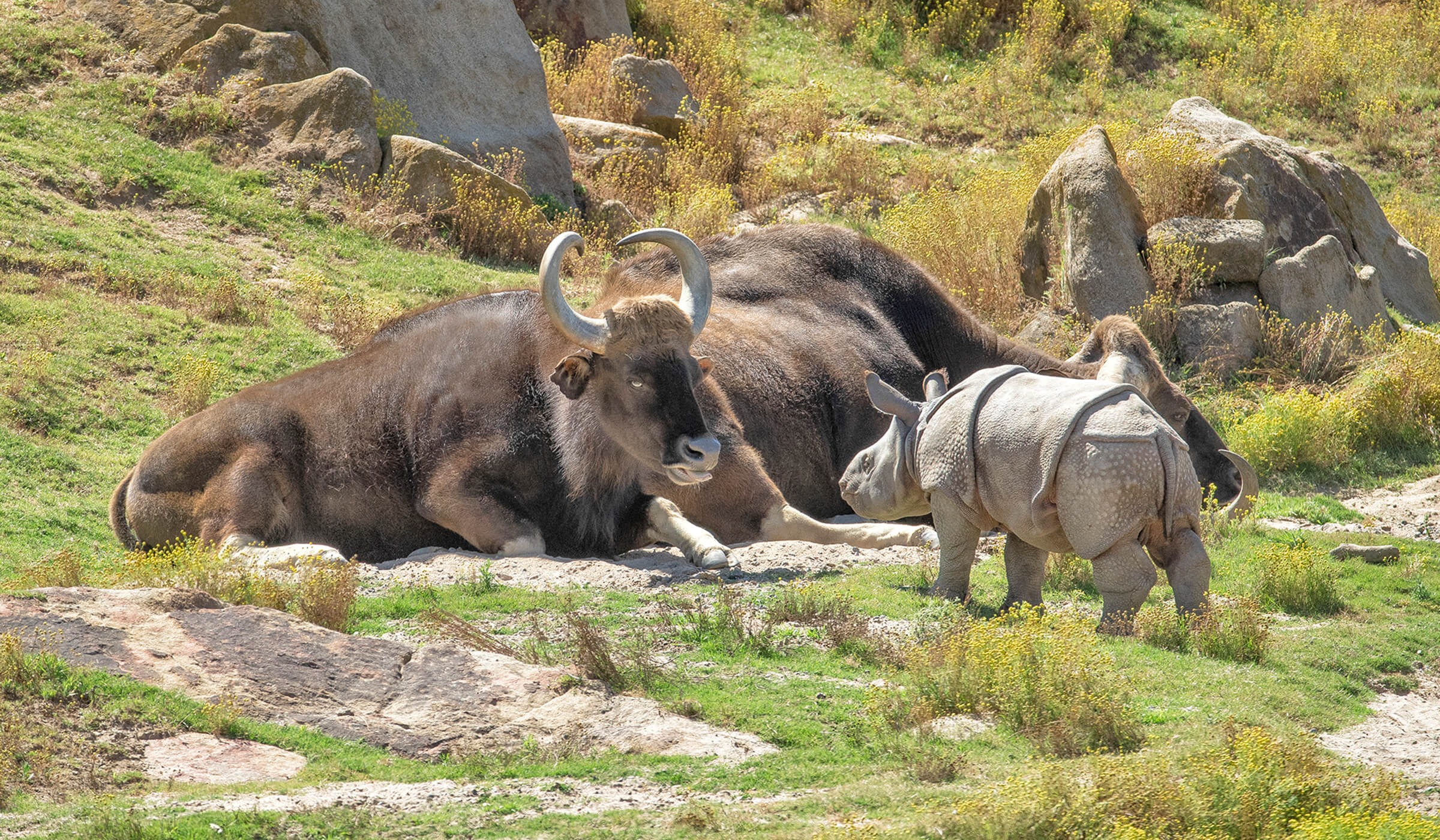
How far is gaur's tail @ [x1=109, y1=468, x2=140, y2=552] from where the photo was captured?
1054 cm

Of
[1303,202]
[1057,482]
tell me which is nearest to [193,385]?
[1057,482]

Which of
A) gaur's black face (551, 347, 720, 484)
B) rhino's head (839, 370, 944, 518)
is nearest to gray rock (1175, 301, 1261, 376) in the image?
gaur's black face (551, 347, 720, 484)

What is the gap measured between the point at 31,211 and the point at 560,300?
867cm

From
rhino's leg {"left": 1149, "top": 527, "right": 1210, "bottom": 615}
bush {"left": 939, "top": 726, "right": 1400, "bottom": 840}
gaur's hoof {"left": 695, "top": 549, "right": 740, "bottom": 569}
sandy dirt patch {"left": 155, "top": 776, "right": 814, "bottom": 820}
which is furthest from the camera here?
gaur's hoof {"left": 695, "top": 549, "right": 740, "bottom": 569}

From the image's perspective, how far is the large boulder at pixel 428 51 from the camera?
760 inches

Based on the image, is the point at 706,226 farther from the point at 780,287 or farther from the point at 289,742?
the point at 289,742

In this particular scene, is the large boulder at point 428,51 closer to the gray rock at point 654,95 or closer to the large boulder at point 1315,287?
the gray rock at point 654,95

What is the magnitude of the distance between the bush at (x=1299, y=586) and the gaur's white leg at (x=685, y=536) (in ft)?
11.7

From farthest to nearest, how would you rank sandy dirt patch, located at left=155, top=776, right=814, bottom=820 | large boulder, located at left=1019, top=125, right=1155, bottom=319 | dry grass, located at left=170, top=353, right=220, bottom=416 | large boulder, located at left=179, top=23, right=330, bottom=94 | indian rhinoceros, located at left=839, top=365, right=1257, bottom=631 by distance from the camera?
large boulder, located at left=179, top=23, right=330, bottom=94 → large boulder, located at left=1019, top=125, right=1155, bottom=319 → dry grass, located at left=170, top=353, right=220, bottom=416 → indian rhinoceros, located at left=839, top=365, right=1257, bottom=631 → sandy dirt patch, located at left=155, top=776, right=814, bottom=820

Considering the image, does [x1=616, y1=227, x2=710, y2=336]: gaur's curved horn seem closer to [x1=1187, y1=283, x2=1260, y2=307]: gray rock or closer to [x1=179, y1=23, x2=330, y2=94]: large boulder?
[x1=1187, y1=283, x2=1260, y2=307]: gray rock

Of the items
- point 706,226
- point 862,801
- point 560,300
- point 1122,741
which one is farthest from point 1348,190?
point 862,801

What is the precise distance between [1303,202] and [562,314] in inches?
439

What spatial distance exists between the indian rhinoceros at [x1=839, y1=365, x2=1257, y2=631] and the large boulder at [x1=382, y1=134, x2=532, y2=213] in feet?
37.1

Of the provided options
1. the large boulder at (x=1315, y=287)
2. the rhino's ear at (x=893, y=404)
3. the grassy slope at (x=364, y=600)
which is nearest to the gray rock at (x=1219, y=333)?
the large boulder at (x=1315, y=287)
